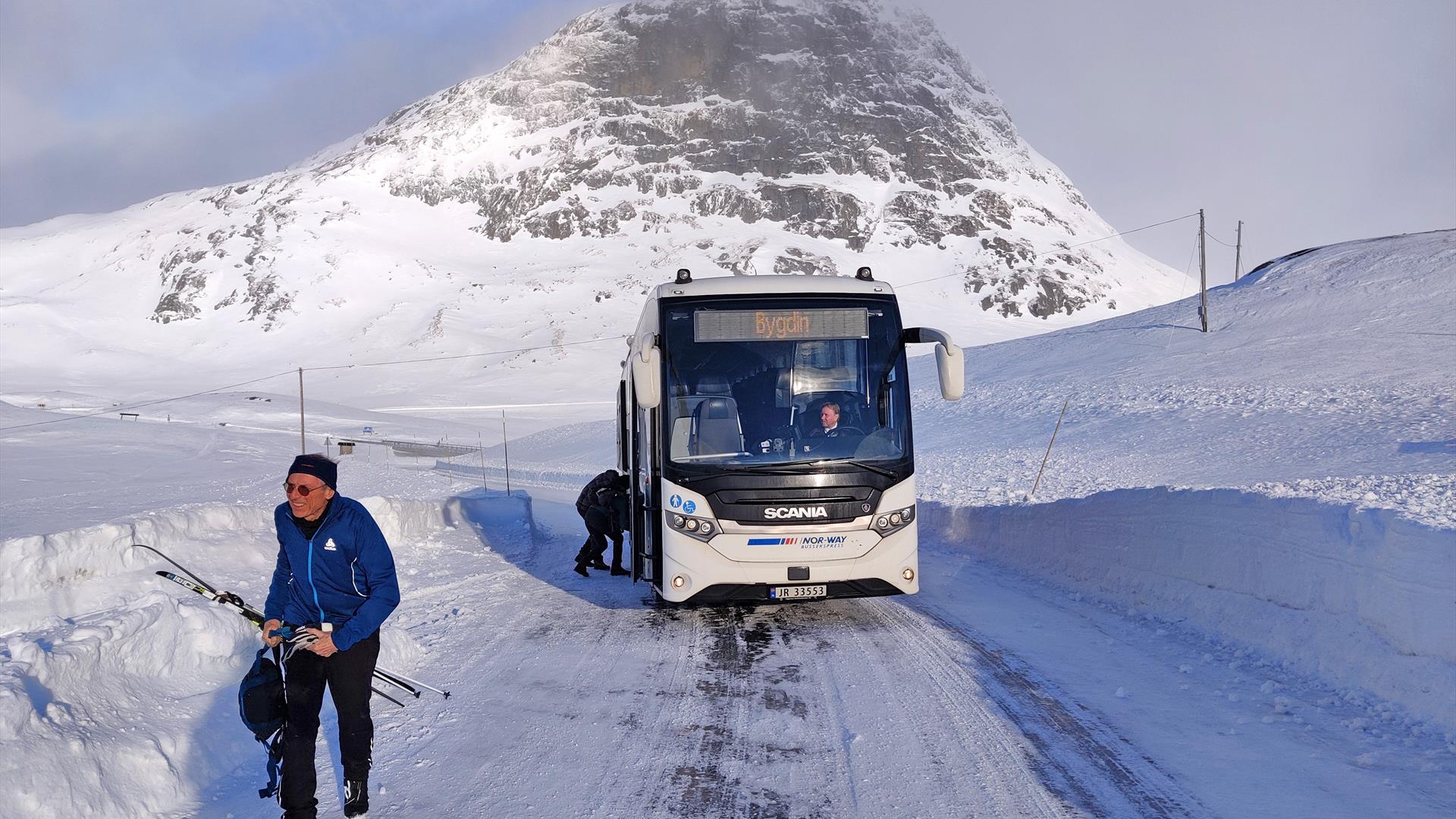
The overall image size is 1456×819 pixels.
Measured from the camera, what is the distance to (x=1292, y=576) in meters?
7.16

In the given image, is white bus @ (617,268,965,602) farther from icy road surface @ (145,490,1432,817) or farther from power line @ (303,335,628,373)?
power line @ (303,335,628,373)

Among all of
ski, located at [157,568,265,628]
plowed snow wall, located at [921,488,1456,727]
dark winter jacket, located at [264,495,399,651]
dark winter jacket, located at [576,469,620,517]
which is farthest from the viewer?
dark winter jacket, located at [576,469,620,517]

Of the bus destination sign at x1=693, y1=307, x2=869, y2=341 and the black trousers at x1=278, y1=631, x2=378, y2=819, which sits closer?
the black trousers at x1=278, y1=631, x2=378, y2=819

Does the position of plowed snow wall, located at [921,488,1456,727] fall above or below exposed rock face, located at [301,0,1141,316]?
below

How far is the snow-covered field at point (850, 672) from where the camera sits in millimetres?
4699

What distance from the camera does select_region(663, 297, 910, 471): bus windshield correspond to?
8242mm

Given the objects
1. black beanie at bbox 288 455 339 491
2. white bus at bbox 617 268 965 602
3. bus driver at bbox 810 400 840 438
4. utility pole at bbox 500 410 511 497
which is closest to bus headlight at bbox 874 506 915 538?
white bus at bbox 617 268 965 602

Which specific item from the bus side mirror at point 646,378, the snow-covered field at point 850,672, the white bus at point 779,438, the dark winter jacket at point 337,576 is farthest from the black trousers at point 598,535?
the dark winter jacket at point 337,576

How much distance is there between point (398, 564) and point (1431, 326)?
119ft

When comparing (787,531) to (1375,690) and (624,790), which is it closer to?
(624,790)

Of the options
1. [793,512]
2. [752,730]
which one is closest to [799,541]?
[793,512]

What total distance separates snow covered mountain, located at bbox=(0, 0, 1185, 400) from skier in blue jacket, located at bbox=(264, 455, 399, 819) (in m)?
83.5

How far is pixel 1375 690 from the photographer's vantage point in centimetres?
591

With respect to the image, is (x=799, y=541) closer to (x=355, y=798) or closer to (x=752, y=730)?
(x=752, y=730)
